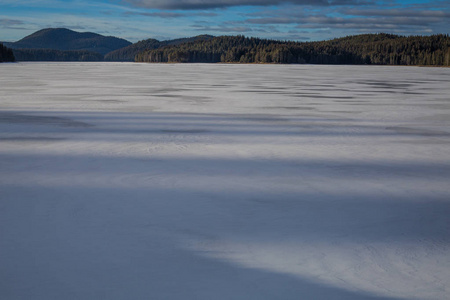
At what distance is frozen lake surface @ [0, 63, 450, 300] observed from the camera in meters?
2.39

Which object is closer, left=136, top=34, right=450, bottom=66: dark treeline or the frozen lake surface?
the frozen lake surface

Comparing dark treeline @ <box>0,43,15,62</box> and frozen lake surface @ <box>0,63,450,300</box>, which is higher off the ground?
dark treeline @ <box>0,43,15,62</box>

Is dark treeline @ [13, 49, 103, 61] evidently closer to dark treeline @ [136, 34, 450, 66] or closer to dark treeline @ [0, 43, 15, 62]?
dark treeline @ [136, 34, 450, 66]

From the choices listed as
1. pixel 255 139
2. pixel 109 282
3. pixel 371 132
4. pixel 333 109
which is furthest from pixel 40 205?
pixel 333 109

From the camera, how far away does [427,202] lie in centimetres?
380

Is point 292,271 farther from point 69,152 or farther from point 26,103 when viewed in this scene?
point 26,103

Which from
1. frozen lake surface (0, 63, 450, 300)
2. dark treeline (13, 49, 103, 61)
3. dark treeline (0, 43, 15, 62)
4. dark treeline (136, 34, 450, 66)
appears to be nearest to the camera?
frozen lake surface (0, 63, 450, 300)

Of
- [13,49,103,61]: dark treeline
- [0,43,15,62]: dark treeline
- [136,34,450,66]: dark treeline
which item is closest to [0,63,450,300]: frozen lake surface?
[136,34,450,66]: dark treeline

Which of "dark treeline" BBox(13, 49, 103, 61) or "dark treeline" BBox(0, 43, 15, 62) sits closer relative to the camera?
"dark treeline" BBox(0, 43, 15, 62)

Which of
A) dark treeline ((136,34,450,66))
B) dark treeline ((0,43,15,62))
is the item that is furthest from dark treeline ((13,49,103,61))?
dark treeline ((0,43,15,62))

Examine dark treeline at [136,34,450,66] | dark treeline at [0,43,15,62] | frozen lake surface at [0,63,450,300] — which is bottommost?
frozen lake surface at [0,63,450,300]

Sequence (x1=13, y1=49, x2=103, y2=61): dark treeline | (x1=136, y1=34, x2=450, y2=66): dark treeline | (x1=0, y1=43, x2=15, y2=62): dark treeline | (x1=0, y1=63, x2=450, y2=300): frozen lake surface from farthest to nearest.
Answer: (x1=13, y1=49, x2=103, y2=61): dark treeline → (x1=136, y1=34, x2=450, y2=66): dark treeline → (x1=0, y1=43, x2=15, y2=62): dark treeline → (x1=0, y1=63, x2=450, y2=300): frozen lake surface

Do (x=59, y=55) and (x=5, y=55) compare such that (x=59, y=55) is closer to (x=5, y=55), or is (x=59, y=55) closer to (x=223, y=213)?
(x=5, y=55)

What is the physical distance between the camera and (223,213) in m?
3.45
